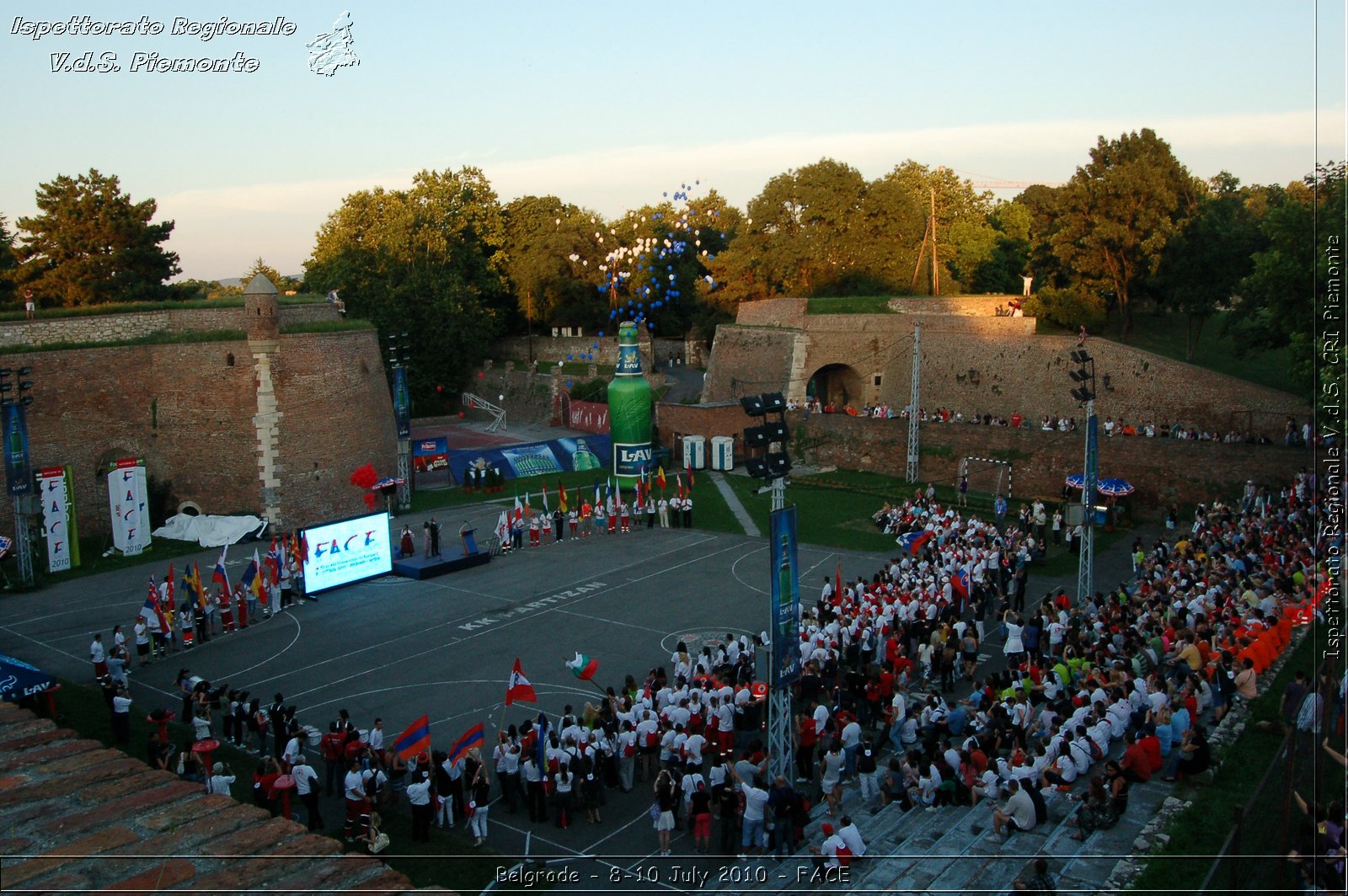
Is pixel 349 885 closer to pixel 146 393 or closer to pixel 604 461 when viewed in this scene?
pixel 146 393

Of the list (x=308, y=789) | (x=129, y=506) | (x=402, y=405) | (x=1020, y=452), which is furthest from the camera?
(x=1020, y=452)

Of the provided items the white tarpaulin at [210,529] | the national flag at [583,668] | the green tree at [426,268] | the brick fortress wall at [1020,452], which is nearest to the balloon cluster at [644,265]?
the green tree at [426,268]

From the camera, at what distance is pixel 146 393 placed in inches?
1371

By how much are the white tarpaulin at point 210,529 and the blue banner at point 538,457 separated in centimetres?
1057

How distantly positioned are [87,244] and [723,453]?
29862 mm

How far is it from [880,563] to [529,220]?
159 ft

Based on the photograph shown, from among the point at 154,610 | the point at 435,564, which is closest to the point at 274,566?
the point at 154,610

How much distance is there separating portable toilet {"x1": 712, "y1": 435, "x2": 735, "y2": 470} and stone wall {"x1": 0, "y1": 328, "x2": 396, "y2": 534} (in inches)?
598

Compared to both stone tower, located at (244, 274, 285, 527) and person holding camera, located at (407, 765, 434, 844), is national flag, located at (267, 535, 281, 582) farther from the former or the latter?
person holding camera, located at (407, 765, 434, 844)

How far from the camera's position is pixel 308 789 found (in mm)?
14258

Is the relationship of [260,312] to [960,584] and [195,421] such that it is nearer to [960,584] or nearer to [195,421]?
[195,421]

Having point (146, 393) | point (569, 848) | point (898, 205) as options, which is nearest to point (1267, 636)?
point (569, 848)

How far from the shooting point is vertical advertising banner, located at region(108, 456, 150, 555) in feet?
101

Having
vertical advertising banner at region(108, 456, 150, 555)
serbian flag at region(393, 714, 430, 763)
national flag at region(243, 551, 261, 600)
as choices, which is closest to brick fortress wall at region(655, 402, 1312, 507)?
A: national flag at region(243, 551, 261, 600)
